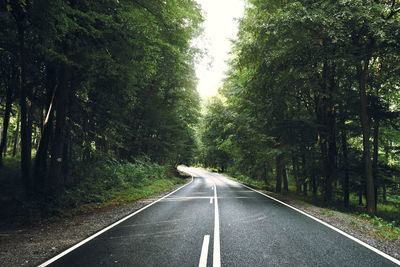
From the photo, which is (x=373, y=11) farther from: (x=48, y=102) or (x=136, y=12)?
(x=48, y=102)

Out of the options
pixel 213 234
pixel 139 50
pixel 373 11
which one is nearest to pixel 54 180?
pixel 139 50

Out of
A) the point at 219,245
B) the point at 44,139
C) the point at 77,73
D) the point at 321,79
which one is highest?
the point at 321,79

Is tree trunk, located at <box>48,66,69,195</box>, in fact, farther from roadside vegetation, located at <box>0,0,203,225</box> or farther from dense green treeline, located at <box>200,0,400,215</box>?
dense green treeline, located at <box>200,0,400,215</box>

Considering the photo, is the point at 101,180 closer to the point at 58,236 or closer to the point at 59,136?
the point at 59,136

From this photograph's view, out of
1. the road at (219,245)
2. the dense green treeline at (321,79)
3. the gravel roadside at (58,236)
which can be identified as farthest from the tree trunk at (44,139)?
the dense green treeline at (321,79)

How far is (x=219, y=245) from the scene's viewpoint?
4316mm

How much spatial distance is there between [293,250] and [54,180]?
29.8ft

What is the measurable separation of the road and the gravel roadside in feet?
1.52

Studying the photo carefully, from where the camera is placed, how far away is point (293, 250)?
414 cm

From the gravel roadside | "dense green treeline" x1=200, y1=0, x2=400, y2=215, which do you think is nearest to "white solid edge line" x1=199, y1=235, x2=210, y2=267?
the gravel roadside

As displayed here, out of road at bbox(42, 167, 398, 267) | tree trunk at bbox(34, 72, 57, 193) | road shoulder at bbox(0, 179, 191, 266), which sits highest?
tree trunk at bbox(34, 72, 57, 193)

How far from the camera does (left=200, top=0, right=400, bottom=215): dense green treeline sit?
7199 mm

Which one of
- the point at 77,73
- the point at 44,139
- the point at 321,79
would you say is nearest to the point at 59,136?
the point at 44,139

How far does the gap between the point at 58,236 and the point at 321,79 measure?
13574mm
